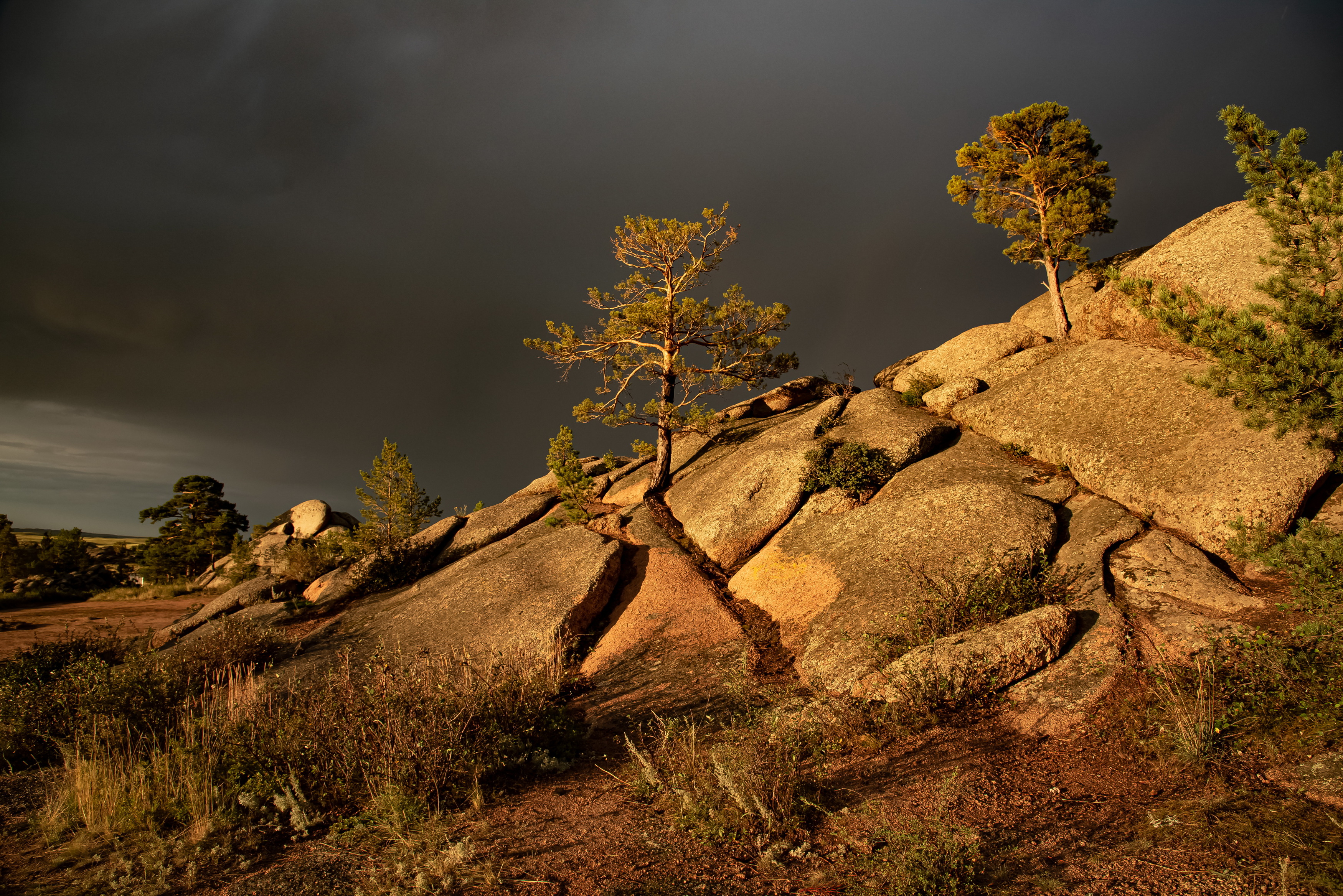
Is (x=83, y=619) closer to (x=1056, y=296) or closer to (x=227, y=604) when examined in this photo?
(x=227, y=604)

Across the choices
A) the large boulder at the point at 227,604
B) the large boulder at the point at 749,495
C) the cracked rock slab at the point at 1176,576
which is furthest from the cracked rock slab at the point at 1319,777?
the large boulder at the point at 227,604

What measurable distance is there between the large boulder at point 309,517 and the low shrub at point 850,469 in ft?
113

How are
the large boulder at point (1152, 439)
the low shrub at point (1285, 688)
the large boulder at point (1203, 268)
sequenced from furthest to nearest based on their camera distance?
the large boulder at point (1203, 268), the large boulder at point (1152, 439), the low shrub at point (1285, 688)

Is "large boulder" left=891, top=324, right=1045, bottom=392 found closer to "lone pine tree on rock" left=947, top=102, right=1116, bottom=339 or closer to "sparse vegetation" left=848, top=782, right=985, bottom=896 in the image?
"lone pine tree on rock" left=947, top=102, right=1116, bottom=339

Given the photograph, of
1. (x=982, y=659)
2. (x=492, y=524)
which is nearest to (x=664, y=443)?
(x=492, y=524)

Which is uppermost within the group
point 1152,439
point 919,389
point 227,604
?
point 919,389

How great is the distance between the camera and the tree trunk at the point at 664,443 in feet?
69.1

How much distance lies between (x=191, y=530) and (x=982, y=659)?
176ft

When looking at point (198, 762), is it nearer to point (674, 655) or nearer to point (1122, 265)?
point (674, 655)

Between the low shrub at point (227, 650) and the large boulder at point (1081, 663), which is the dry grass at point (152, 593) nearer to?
the low shrub at point (227, 650)

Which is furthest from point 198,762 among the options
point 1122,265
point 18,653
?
point 1122,265

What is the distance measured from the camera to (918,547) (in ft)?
40.5

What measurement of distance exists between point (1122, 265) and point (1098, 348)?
8.53 m

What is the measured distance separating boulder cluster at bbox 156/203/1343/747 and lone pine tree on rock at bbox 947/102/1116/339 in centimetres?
473
